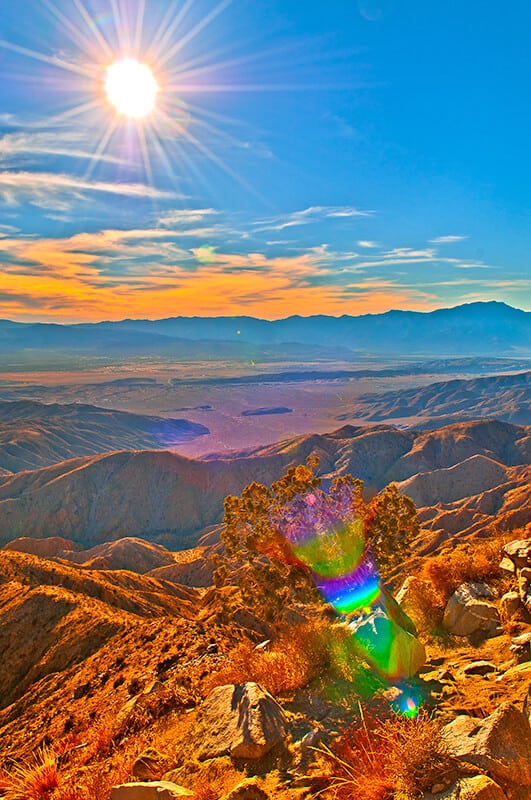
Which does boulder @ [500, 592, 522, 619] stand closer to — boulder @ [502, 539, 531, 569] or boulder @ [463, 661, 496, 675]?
boulder @ [502, 539, 531, 569]

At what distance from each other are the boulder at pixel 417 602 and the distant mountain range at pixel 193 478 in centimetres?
6347

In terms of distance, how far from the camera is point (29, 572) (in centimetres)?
2875

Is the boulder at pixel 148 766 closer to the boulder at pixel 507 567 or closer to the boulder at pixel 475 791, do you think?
the boulder at pixel 475 791

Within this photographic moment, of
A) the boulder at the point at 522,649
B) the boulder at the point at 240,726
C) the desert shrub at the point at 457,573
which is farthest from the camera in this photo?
the desert shrub at the point at 457,573

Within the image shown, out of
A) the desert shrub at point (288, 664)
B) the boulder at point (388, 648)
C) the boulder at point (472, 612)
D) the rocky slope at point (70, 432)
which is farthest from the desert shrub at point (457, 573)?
the rocky slope at point (70, 432)

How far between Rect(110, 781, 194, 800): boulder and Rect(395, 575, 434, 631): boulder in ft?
17.7

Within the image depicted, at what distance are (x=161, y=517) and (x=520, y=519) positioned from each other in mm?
60567

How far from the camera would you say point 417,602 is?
31.3 feet

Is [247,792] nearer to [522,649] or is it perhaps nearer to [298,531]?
[522,649]

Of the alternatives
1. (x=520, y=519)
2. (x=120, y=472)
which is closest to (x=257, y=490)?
(x=520, y=519)

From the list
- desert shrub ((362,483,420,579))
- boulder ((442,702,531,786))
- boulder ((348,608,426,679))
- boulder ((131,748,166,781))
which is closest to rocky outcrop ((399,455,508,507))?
desert shrub ((362,483,420,579))

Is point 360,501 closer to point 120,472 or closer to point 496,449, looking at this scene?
point 120,472

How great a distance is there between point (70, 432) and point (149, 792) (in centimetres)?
15555

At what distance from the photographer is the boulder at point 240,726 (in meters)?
5.64
